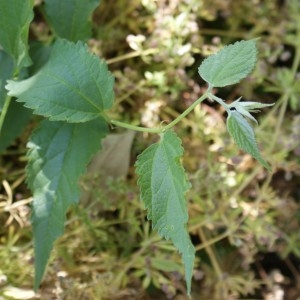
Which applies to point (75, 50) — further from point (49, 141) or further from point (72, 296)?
point (72, 296)

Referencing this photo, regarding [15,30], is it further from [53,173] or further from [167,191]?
[167,191]

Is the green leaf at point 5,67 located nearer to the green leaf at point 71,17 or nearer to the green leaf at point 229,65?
the green leaf at point 71,17

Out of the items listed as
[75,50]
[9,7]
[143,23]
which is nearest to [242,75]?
[75,50]

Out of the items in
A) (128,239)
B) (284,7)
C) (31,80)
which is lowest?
(128,239)

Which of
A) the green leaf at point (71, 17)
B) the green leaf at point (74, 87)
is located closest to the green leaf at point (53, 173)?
the green leaf at point (74, 87)

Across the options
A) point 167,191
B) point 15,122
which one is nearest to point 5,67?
point 15,122

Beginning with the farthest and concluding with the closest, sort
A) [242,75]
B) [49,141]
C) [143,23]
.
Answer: [143,23], [49,141], [242,75]

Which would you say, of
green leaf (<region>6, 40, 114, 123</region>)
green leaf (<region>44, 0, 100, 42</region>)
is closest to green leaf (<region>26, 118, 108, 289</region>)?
green leaf (<region>6, 40, 114, 123</region>)
